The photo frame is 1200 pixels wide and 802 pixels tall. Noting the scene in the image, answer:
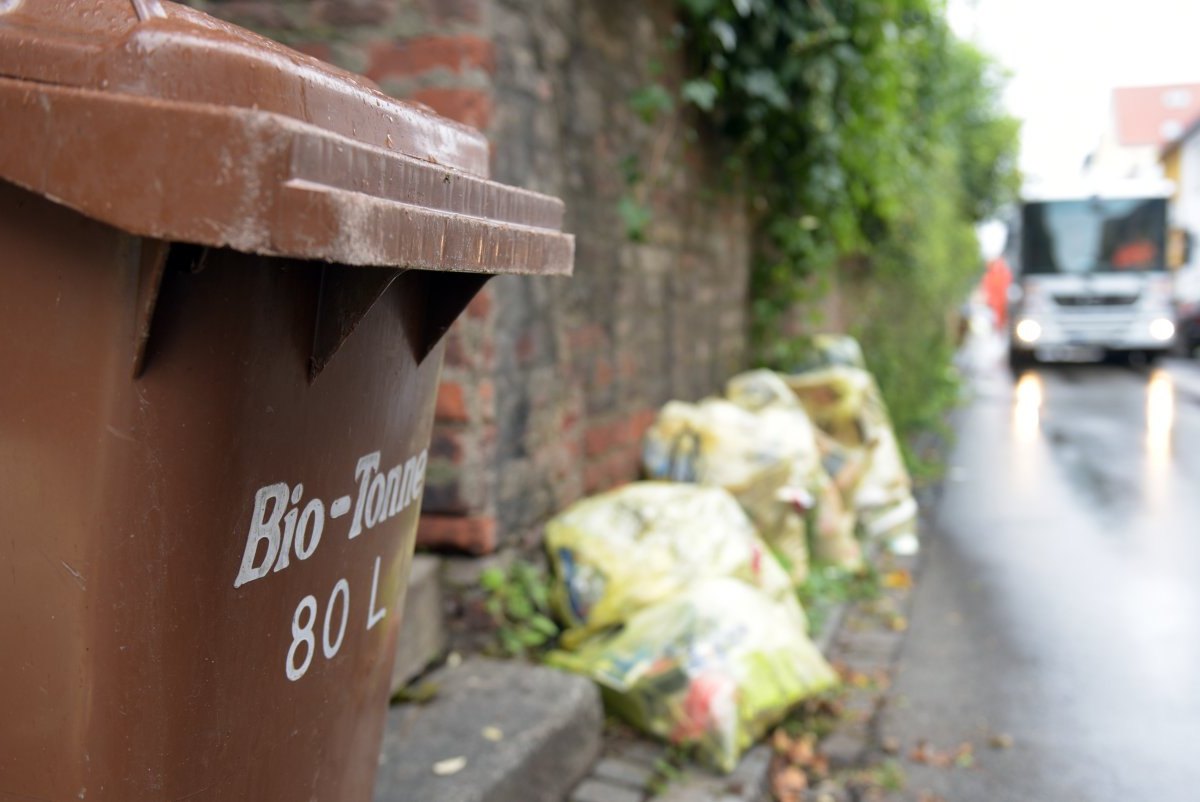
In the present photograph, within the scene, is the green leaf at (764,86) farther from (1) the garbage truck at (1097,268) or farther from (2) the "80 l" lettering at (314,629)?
(1) the garbage truck at (1097,268)

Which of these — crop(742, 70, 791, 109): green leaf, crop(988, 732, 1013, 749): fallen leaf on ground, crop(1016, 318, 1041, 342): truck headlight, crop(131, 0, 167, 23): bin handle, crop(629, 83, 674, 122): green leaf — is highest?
crop(742, 70, 791, 109): green leaf

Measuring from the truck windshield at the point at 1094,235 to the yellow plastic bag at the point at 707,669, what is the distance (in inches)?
625

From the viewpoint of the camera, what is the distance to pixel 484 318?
3.23 metres

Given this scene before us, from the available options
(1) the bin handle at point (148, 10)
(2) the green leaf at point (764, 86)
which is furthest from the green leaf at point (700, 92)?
(1) the bin handle at point (148, 10)

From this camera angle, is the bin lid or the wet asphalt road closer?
the bin lid

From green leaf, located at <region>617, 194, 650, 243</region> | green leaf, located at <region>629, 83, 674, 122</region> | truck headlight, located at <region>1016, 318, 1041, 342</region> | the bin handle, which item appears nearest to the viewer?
the bin handle

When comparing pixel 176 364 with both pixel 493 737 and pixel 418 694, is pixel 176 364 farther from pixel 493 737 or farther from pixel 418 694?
pixel 418 694

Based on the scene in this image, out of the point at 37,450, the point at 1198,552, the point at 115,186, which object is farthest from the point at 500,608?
the point at 1198,552

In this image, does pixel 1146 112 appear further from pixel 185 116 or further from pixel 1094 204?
pixel 185 116

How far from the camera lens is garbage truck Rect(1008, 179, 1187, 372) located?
1712 centimetres

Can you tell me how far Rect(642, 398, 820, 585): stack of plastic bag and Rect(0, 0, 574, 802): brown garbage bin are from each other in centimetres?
315

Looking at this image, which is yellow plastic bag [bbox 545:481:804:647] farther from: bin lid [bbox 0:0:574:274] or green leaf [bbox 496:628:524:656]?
bin lid [bbox 0:0:574:274]

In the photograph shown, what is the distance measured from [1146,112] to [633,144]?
2603 inches

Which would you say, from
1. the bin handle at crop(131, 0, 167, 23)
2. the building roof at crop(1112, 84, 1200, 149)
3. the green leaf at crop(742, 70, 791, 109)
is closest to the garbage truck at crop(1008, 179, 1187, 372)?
the green leaf at crop(742, 70, 791, 109)
